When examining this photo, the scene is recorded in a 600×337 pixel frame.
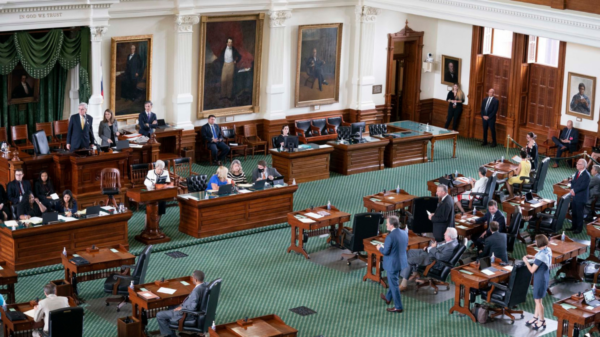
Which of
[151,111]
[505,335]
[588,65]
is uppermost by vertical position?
[588,65]

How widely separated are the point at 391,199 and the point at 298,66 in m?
6.30

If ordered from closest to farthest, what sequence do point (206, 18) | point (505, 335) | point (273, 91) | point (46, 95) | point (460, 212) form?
point (505, 335) < point (460, 212) < point (46, 95) < point (206, 18) < point (273, 91)

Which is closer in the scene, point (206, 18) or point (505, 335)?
point (505, 335)

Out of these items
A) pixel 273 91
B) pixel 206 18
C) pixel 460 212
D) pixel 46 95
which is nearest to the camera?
pixel 460 212

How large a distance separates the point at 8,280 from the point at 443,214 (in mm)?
6673

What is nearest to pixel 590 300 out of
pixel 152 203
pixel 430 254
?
pixel 430 254

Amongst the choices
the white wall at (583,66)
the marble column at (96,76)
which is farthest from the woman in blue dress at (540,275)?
the marble column at (96,76)

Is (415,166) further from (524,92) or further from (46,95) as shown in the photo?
(46,95)

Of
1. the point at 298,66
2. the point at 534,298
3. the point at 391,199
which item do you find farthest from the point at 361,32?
the point at 534,298

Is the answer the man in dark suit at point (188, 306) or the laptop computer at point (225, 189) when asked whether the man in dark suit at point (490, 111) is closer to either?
the laptop computer at point (225, 189)

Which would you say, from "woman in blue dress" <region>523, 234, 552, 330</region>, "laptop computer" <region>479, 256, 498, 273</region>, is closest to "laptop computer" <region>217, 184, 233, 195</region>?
"laptop computer" <region>479, 256, 498, 273</region>

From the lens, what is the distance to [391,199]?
648 inches

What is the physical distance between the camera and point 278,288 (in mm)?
14062

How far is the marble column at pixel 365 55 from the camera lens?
73.3ft
